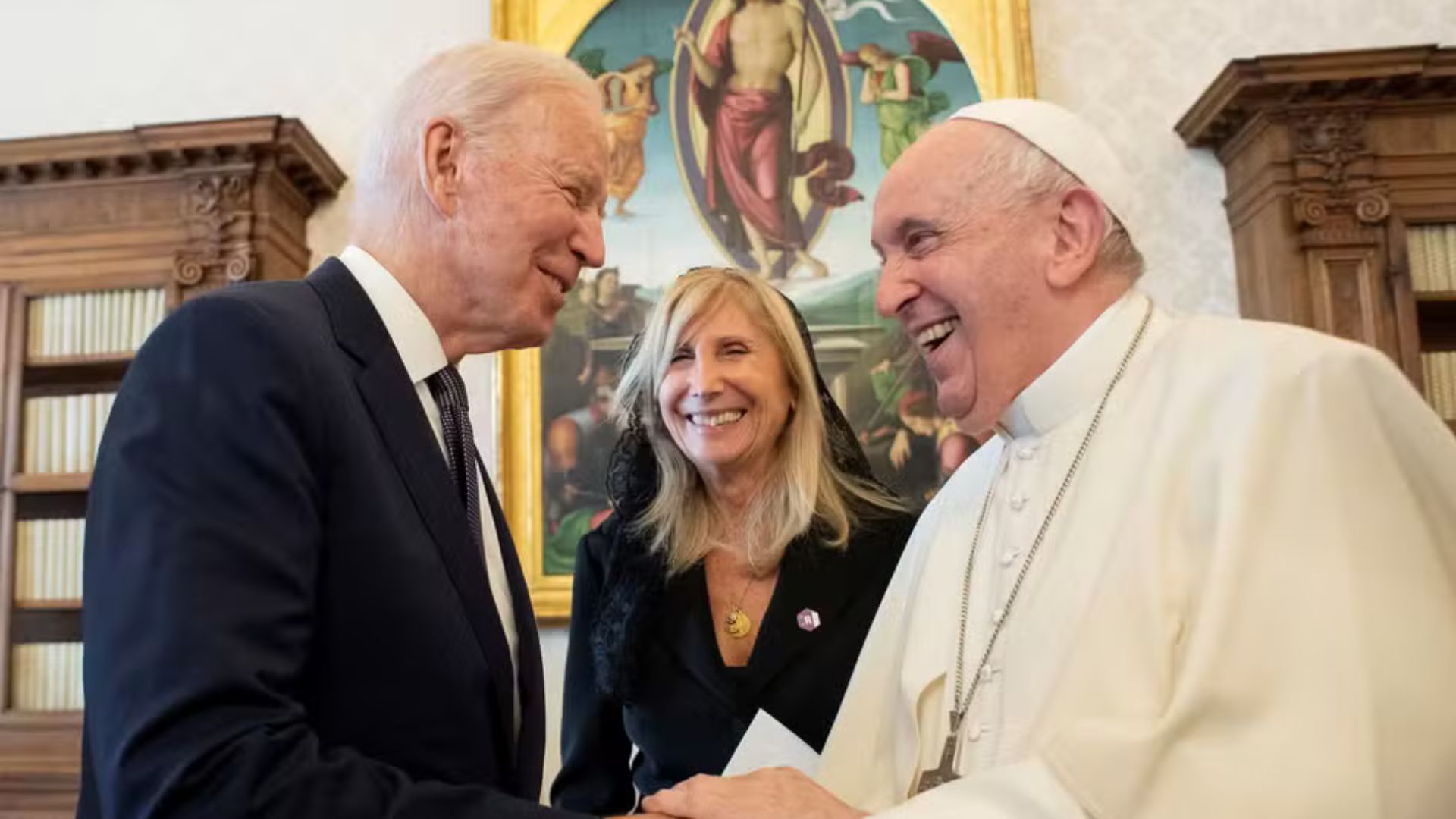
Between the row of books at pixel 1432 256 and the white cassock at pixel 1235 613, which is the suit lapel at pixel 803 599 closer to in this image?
the white cassock at pixel 1235 613

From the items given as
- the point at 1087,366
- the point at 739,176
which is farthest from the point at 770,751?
the point at 739,176

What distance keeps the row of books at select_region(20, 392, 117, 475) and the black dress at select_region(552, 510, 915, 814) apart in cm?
263

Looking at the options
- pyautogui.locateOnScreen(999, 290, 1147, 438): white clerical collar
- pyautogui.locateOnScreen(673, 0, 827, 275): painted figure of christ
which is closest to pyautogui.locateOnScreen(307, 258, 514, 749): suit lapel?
pyautogui.locateOnScreen(999, 290, 1147, 438): white clerical collar

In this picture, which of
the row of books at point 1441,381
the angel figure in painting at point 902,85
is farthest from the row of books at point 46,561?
Result: the row of books at point 1441,381

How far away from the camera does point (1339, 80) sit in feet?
12.5

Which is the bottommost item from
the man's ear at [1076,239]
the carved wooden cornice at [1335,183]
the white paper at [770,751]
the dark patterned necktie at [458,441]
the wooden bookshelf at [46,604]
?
the white paper at [770,751]

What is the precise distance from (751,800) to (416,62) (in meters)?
3.95

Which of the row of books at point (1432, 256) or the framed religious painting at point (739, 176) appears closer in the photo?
the row of books at point (1432, 256)

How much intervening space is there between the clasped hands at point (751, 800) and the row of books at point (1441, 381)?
3282 mm

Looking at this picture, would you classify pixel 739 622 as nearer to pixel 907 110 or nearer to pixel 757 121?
pixel 757 121

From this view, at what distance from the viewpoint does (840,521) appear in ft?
8.17

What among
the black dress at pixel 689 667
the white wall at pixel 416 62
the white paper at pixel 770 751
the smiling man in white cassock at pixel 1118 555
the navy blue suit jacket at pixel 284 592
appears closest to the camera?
the navy blue suit jacket at pixel 284 592

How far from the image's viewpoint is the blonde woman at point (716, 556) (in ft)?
7.50

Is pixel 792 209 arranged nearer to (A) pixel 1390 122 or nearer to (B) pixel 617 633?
(A) pixel 1390 122
